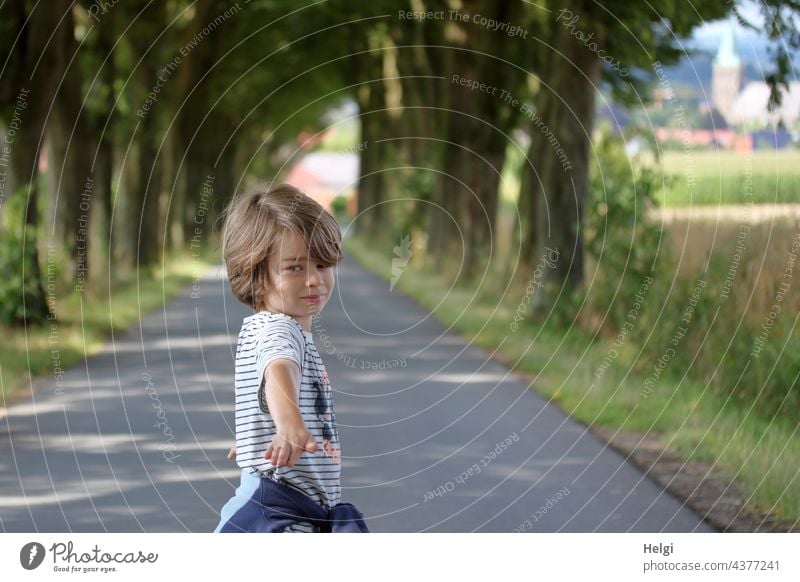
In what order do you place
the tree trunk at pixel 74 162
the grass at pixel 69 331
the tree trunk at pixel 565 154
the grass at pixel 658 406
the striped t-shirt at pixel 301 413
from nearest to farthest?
the striped t-shirt at pixel 301 413 → the grass at pixel 658 406 → the grass at pixel 69 331 → the tree trunk at pixel 565 154 → the tree trunk at pixel 74 162

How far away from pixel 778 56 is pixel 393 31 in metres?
20.2

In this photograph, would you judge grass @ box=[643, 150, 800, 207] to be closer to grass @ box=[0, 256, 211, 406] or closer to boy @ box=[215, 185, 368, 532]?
grass @ box=[0, 256, 211, 406]

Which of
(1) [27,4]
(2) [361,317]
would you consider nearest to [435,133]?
(2) [361,317]

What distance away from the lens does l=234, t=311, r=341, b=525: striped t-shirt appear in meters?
3.68

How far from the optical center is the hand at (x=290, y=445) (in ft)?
11.1

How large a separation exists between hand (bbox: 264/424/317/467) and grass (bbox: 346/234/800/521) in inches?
145

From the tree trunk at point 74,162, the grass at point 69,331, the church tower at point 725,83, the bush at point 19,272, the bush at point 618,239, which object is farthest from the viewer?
the tree trunk at point 74,162

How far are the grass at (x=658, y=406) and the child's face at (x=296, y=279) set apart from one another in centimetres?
345

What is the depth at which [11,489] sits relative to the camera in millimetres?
7414

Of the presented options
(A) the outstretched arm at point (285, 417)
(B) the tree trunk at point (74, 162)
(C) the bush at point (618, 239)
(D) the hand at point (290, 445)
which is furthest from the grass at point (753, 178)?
(B) the tree trunk at point (74, 162)

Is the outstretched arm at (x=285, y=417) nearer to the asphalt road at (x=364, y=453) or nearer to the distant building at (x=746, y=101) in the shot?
the asphalt road at (x=364, y=453)

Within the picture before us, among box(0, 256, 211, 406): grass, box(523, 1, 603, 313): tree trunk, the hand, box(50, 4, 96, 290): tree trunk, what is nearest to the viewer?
the hand

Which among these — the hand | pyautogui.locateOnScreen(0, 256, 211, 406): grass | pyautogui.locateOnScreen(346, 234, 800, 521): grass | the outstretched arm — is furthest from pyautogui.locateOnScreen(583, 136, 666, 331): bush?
the hand
